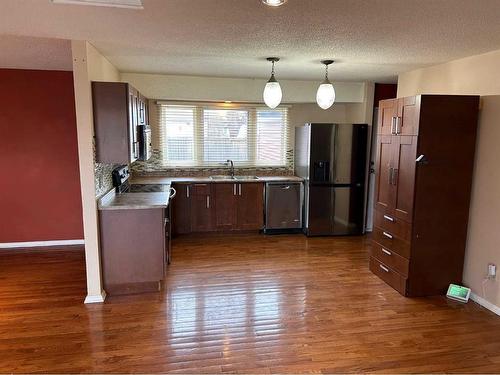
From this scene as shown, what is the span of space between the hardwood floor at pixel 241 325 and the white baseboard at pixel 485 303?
0.27 feet

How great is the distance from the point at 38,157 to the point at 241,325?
3485 mm

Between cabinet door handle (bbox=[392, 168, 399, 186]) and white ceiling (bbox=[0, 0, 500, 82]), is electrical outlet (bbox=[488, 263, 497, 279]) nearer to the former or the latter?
cabinet door handle (bbox=[392, 168, 399, 186])

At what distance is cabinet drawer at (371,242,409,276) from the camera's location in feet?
11.2

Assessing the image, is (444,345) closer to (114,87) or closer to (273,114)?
(114,87)

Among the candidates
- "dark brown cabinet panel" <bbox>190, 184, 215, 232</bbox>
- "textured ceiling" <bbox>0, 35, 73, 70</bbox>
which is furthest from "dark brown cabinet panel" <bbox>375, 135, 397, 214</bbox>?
"textured ceiling" <bbox>0, 35, 73, 70</bbox>

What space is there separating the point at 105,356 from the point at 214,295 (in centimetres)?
115

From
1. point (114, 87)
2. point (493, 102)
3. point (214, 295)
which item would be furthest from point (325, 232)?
point (114, 87)

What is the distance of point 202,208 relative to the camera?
516 centimetres

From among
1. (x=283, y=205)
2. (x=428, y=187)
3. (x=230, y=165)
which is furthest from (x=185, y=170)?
(x=428, y=187)

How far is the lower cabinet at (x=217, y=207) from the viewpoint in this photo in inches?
201

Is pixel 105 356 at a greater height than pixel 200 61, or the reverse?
pixel 200 61

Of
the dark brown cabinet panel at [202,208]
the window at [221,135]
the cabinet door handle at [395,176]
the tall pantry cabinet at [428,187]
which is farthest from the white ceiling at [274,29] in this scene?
the dark brown cabinet panel at [202,208]

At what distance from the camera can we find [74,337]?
267 cm

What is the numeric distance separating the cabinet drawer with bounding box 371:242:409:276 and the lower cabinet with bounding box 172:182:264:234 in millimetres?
1884
